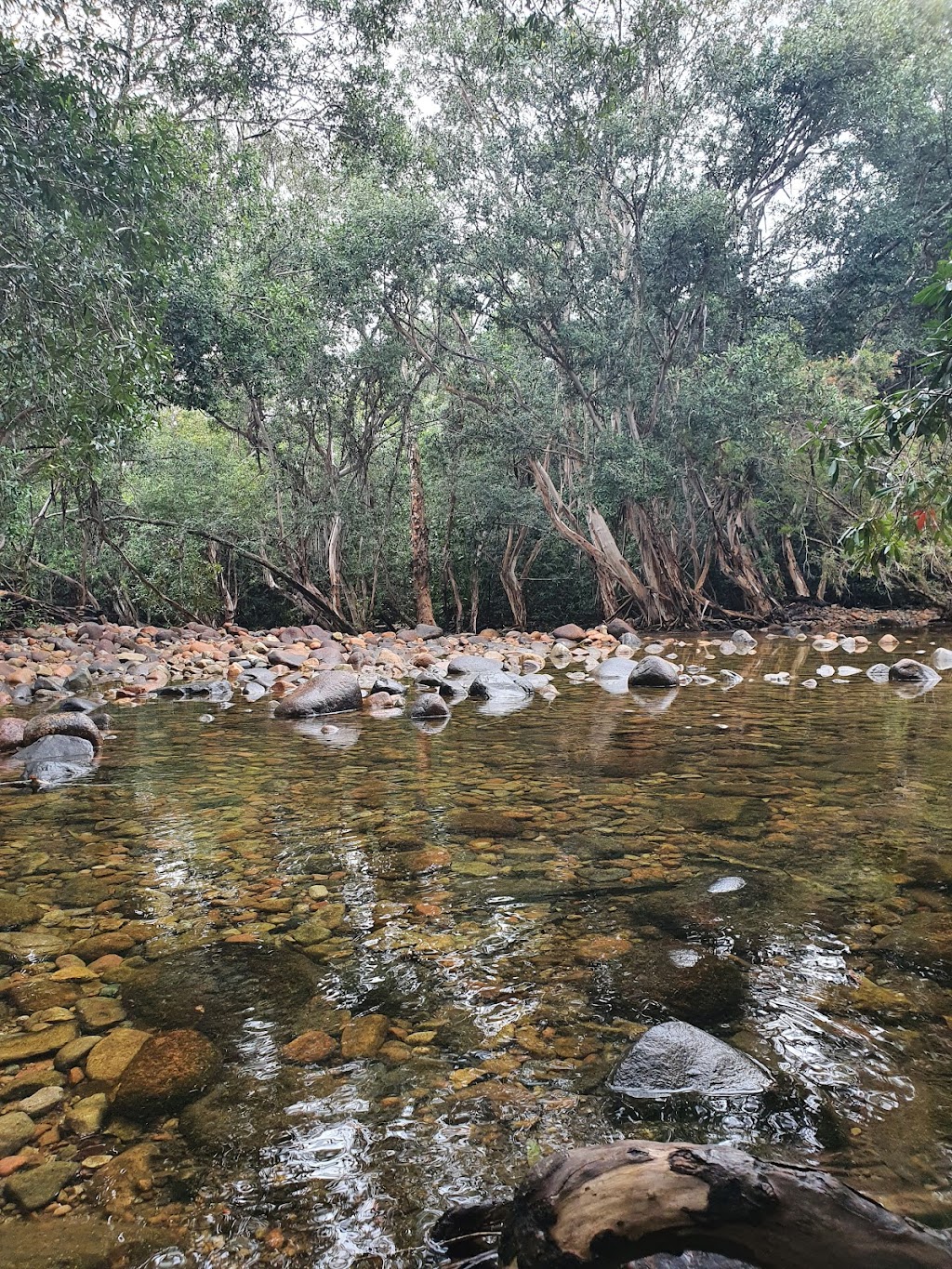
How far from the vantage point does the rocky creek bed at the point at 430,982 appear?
1274 millimetres

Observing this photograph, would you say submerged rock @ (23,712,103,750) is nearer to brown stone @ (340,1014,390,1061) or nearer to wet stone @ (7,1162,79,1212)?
brown stone @ (340,1014,390,1061)

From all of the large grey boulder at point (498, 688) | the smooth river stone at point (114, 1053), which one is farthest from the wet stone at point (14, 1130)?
the large grey boulder at point (498, 688)

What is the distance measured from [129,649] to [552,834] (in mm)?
10820

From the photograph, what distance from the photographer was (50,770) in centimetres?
428

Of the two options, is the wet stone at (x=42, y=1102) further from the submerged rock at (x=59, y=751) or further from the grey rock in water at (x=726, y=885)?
the submerged rock at (x=59, y=751)

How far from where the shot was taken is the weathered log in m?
0.92

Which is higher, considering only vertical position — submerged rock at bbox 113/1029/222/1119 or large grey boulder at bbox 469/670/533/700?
large grey boulder at bbox 469/670/533/700

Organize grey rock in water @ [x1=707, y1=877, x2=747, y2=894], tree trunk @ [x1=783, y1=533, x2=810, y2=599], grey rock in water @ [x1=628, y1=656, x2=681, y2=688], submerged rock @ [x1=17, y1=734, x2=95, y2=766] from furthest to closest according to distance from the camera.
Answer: tree trunk @ [x1=783, y1=533, x2=810, y2=599] < grey rock in water @ [x1=628, y1=656, x2=681, y2=688] < submerged rock @ [x1=17, y1=734, x2=95, y2=766] < grey rock in water @ [x1=707, y1=877, x2=747, y2=894]

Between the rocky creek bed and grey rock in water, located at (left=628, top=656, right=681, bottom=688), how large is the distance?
3.28 metres

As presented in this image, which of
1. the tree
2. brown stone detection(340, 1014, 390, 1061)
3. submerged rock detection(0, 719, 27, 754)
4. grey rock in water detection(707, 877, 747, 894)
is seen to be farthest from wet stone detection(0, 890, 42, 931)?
the tree

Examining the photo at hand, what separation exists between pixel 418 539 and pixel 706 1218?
16928 millimetres

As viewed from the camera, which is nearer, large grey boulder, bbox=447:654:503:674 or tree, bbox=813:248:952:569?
tree, bbox=813:248:952:569

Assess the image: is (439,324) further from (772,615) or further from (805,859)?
(805,859)

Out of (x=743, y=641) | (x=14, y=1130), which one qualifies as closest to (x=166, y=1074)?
(x=14, y=1130)
